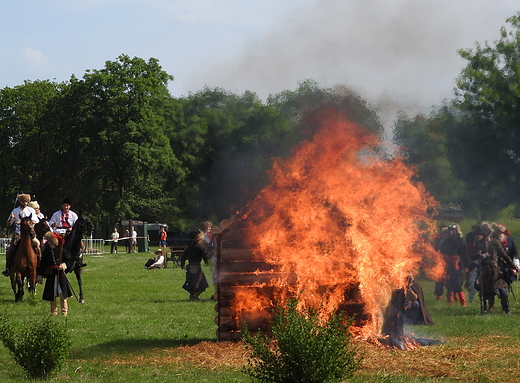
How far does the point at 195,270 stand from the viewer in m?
21.8

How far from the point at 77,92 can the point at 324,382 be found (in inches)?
2204

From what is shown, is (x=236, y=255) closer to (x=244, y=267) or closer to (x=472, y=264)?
(x=244, y=267)

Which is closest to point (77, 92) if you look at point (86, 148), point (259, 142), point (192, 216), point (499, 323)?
point (86, 148)

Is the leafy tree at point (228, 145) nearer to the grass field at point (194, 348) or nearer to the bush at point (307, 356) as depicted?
the grass field at point (194, 348)

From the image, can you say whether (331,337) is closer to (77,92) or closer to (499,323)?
(499,323)

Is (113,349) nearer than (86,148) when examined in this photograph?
Yes

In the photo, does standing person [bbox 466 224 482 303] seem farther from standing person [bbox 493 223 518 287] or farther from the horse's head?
the horse's head

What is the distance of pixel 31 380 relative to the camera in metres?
9.73

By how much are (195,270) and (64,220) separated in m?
4.10

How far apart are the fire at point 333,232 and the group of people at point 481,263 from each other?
6.47m

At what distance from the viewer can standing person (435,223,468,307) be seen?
20719 mm

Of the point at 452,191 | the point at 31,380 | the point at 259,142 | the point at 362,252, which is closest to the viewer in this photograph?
the point at 31,380

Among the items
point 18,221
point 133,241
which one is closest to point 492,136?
point 133,241

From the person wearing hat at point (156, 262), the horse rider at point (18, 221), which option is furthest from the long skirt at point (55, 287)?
the person wearing hat at point (156, 262)
